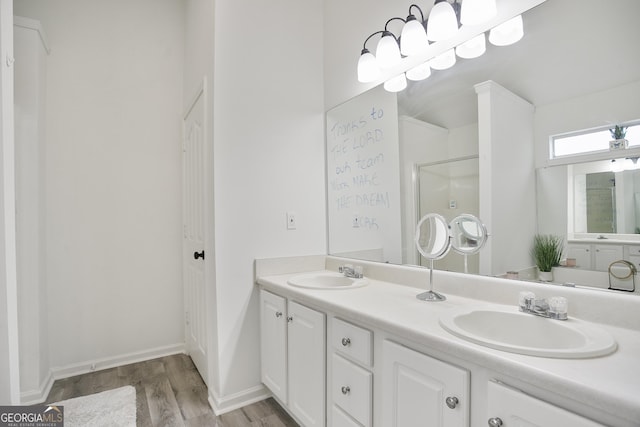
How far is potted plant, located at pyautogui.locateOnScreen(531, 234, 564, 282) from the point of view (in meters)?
1.14

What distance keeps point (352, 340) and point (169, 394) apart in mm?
1495

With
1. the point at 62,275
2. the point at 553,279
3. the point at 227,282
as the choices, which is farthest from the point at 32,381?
the point at 553,279

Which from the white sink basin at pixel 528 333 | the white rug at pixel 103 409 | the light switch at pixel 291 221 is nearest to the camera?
the white sink basin at pixel 528 333

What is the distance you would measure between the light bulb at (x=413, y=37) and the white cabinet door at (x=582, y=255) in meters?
1.10

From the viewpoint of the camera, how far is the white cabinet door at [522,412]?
64cm

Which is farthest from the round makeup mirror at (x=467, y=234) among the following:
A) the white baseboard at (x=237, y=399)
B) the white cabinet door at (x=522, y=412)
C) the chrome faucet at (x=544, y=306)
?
the white baseboard at (x=237, y=399)

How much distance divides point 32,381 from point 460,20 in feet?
9.91

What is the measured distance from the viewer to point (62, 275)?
2.26 m

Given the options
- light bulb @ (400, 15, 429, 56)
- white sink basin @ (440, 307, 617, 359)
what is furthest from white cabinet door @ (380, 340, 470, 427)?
light bulb @ (400, 15, 429, 56)

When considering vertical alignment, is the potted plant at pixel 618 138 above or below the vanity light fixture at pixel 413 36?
below

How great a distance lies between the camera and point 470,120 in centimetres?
139

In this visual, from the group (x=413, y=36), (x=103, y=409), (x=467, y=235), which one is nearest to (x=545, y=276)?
(x=467, y=235)

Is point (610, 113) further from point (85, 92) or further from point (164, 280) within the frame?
point (85, 92)

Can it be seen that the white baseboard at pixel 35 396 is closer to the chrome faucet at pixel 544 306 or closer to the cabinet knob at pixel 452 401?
the cabinet knob at pixel 452 401
